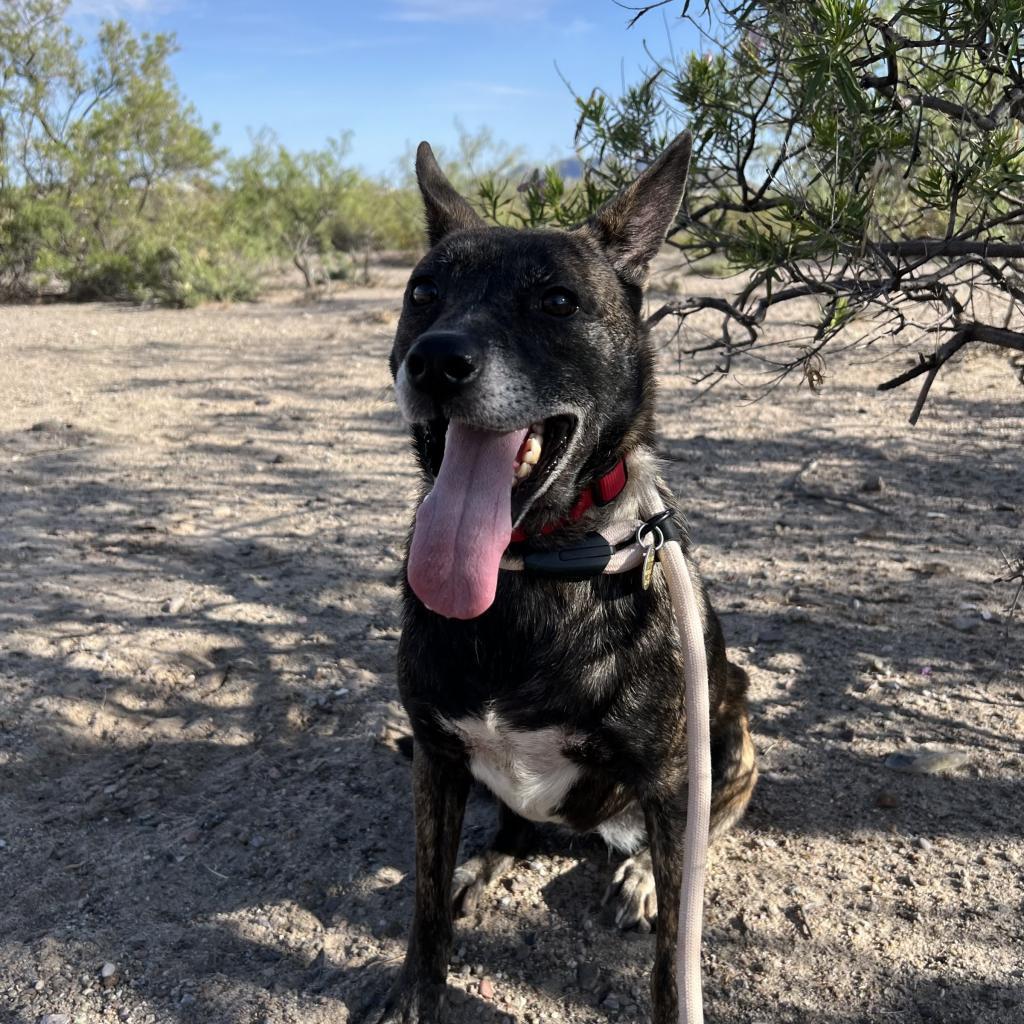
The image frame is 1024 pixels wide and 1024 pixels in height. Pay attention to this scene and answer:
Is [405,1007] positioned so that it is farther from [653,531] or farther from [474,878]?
[653,531]

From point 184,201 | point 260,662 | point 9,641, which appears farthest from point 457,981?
point 184,201

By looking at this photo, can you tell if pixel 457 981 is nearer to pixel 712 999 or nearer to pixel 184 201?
pixel 712 999

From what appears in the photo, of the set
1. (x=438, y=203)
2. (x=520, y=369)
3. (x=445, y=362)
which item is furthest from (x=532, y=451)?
(x=438, y=203)

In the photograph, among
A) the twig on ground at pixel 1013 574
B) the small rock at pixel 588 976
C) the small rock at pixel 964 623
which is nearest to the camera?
the small rock at pixel 588 976

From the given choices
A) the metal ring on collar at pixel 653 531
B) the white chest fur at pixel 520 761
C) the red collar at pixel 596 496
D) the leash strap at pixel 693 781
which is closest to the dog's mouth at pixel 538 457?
the red collar at pixel 596 496

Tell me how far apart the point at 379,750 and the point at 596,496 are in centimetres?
163

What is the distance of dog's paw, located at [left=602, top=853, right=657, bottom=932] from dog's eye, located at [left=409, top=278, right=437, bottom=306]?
5.61ft

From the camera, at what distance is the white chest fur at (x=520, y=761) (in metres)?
2.32

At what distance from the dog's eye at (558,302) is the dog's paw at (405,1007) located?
1.77 meters

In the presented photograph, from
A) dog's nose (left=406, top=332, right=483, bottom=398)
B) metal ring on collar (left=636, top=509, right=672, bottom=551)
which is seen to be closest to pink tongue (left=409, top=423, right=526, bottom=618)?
dog's nose (left=406, top=332, right=483, bottom=398)

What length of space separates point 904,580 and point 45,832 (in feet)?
12.6

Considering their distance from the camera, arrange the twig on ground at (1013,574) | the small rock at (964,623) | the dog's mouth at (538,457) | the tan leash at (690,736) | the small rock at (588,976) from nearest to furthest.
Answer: the tan leash at (690,736) → the dog's mouth at (538,457) → the small rock at (588,976) → the twig on ground at (1013,574) → the small rock at (964,623)

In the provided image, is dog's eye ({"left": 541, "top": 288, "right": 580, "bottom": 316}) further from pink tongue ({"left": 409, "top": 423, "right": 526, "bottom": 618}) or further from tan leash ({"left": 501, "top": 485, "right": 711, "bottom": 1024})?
tan leash ({"left": 501, "top": 485, "right": 711, "bottom": 1024})

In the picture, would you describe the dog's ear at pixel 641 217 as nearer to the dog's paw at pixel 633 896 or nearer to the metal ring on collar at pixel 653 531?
the metal ring on collar at pixel 653 531
